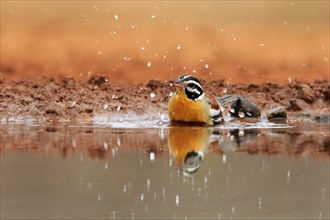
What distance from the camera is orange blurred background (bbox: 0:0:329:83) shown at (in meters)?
19.1

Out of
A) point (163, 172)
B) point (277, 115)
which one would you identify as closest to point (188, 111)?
point (277, 115)

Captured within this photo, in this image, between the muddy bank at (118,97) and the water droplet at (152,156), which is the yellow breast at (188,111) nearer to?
the muddy bank at (118,97)

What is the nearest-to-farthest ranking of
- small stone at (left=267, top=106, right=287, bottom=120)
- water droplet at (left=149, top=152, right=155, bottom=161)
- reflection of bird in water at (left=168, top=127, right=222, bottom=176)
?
reflection of bird in water at (left=168, top=127, right=222, bottom=176)
water droplet at (left=149, top=152, right=155, bottom=161)
small stone at (left=267, top=106, right=287, bottom=120)

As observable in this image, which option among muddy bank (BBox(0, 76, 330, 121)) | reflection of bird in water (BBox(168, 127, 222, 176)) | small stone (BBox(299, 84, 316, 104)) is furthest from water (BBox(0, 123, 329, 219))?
small stone (BBox(299, 84, 316, 104))

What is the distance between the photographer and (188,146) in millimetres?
12281

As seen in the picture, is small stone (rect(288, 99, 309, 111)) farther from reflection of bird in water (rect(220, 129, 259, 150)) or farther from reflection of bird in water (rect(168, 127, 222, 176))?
reflection of bird in water (rect(168, 127, 222, 176))

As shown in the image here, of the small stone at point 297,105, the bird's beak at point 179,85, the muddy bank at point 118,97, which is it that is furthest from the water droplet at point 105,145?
the small stone at point 297,105

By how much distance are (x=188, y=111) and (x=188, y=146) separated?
238 cm

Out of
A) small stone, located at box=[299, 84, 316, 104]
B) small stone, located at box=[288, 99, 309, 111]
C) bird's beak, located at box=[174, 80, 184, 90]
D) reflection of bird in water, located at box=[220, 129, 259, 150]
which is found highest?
bird's beak, located at box=[174, 80, 184, 90]

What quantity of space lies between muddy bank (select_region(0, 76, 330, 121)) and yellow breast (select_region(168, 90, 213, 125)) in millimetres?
1907

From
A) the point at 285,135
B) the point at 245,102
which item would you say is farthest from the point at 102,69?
the point at 285,135

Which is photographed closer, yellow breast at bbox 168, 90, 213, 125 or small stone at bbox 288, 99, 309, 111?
yellow breast at bbox 168, 90, 213, 125

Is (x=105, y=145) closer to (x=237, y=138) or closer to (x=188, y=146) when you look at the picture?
(x=188, y=146)

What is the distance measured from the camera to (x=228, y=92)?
58.9 feet
